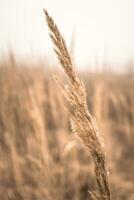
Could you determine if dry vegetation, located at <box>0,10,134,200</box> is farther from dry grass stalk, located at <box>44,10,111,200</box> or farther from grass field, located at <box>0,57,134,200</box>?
dry grass stalk, located at <box>44,10,111,200</box>

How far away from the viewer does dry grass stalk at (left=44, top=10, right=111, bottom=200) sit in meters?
0.77

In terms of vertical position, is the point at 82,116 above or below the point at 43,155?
below

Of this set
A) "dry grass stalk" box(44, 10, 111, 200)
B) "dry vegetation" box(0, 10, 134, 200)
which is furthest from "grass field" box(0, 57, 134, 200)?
"dry grass stalk" box(44, 10, 111, 200)

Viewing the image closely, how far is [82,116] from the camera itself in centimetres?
79

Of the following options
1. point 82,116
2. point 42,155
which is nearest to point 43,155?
point 42,155

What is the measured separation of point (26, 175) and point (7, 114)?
524mm

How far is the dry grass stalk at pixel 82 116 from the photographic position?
0.77 metres

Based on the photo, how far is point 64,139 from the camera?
3.56 metres

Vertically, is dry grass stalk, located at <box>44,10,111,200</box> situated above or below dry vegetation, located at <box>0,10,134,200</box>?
below

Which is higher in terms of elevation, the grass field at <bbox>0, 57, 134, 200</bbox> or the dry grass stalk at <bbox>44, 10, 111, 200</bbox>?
the grass field at <bbox>0, 57, 134, 200</bbox>

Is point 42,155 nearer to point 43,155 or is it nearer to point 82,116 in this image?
point 43,155

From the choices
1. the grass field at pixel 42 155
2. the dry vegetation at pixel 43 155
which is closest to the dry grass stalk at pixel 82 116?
the dry vegetation at pixel 43 155

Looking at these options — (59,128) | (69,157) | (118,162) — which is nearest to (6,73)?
(59,128)

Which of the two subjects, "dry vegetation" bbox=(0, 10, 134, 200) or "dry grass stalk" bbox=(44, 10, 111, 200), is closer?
"dry grass stalk" bbox=(44, 10, 111, 200)
